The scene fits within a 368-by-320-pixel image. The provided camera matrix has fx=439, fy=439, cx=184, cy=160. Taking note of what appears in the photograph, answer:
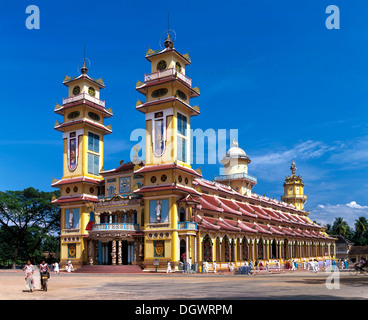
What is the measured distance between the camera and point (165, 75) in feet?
166

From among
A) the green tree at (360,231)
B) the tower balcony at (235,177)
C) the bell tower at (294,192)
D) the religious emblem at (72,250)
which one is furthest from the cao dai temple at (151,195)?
the green tree at (360,231)

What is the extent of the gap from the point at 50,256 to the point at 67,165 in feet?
75.4

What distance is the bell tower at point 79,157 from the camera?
183 feet

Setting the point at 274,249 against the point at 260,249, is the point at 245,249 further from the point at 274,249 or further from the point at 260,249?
the point at 274,249

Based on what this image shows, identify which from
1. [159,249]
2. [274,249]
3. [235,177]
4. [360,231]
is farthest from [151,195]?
[360,231]

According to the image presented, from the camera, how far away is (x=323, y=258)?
9475 cm

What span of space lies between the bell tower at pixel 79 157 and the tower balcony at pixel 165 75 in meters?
10.8

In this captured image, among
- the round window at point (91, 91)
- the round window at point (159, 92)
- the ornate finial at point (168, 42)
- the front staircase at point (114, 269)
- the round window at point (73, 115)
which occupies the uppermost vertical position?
the ornate finial at point (168, 42)

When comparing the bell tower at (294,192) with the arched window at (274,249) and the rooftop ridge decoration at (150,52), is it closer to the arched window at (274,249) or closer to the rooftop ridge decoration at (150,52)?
the arched window at (274,249)

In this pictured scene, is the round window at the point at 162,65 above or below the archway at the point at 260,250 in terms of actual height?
above

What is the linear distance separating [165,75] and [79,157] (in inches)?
652

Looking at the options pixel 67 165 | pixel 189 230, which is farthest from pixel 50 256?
pixel 189 230
